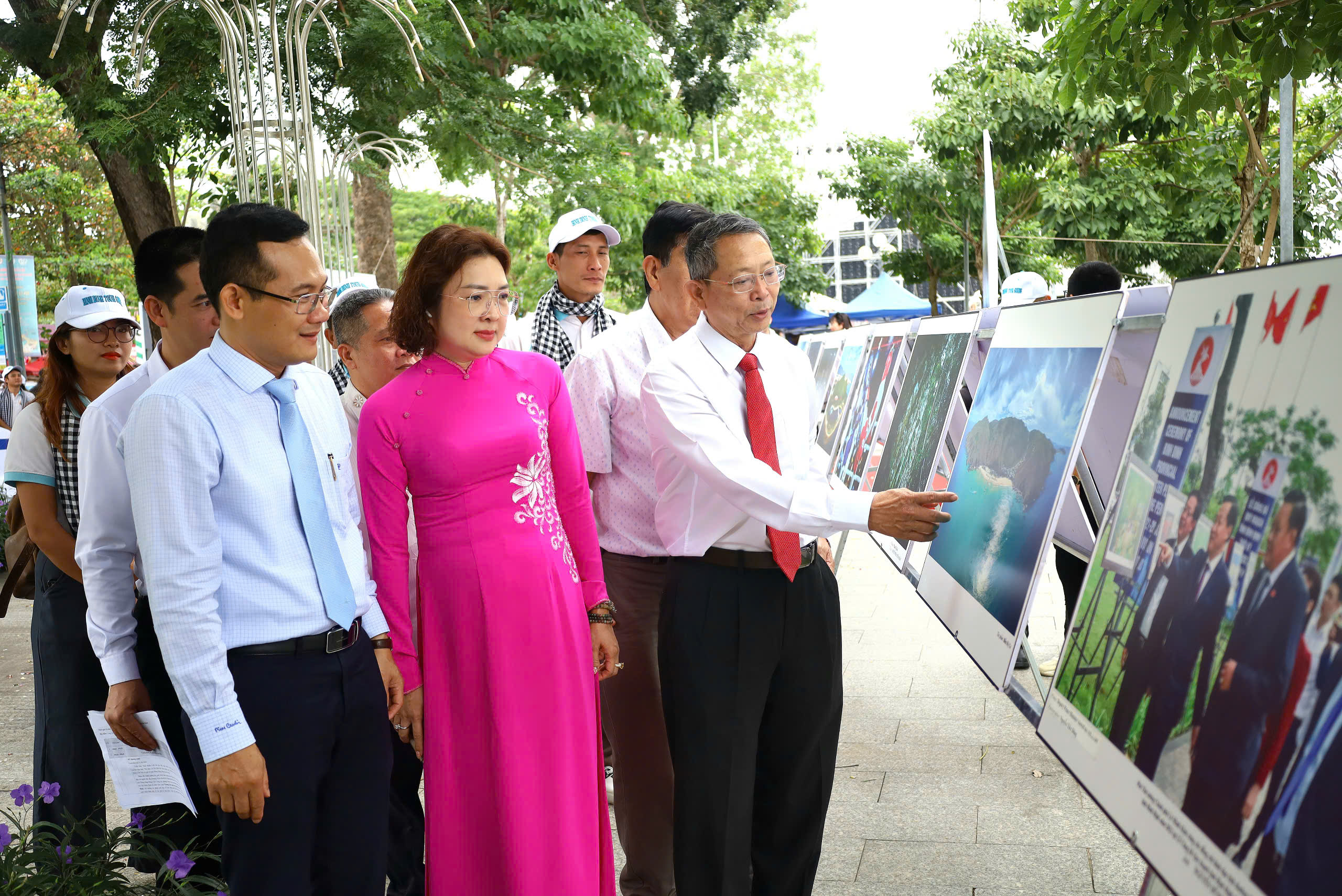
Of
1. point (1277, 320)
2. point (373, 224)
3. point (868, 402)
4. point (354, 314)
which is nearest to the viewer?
point (1277, 320)

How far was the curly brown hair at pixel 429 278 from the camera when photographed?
8.89 ft

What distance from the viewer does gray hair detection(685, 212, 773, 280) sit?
269 centimetres

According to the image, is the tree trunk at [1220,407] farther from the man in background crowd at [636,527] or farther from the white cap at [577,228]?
the white cap at [577,228]

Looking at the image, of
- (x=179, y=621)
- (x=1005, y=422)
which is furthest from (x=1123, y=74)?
(x=179, y=621)

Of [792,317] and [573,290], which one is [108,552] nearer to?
[573,290]

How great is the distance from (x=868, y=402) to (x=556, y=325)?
→ 225cm

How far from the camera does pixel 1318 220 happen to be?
14734 mm

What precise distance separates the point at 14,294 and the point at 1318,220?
1741 cm

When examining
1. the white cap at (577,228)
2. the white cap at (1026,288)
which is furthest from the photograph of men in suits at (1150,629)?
the white cap at (1026,288)

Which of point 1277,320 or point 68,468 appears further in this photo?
point 68,468

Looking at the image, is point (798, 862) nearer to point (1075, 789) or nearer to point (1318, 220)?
point (1075, 789)

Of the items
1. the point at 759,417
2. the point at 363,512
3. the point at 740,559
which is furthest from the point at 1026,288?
the point at 363,512

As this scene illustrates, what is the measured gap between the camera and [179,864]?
103 inches

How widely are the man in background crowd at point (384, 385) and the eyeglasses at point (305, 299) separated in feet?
2.97
